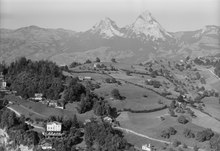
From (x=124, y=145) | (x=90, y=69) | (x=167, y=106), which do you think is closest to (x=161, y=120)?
(x=167, y=106)

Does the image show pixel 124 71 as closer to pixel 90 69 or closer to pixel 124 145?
pixel 90 69

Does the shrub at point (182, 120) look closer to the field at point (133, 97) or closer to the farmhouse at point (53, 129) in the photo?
the field at point (133, 97)

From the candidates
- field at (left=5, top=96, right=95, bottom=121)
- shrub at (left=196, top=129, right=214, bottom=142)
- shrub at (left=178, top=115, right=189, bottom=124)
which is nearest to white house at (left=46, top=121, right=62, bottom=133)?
field at (left=5, top=96, right=95, bottom=121)

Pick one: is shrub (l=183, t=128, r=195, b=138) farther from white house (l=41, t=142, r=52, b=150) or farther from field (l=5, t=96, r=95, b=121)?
white house (l=41, t=142, r=52, b=150)

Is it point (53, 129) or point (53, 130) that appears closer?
point (53, 130)

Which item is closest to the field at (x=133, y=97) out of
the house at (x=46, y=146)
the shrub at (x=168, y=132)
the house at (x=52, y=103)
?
the house at (x=52, y=103)

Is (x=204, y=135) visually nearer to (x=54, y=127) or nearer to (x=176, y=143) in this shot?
(x=176, y=143)

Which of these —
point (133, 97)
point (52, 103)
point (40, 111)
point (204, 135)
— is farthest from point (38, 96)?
point (204, 135)

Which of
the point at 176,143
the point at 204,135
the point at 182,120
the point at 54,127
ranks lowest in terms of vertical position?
the point at 176,143
